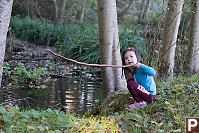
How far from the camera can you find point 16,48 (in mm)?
11422

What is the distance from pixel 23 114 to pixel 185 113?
83.5 inches

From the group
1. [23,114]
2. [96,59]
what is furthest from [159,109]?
[96,59]

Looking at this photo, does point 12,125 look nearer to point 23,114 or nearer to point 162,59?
point 23,114

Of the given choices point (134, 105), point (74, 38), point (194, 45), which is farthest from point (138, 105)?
point (74, 38)

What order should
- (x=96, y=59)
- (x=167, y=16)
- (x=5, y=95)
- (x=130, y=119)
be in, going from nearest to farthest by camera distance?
1. (x=130, y=119)
2. (x=5, y=95)
3. (x=167, y=16)
4. (x=96, y=59)

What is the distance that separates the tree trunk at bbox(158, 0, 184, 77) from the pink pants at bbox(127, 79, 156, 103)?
2.12 metres

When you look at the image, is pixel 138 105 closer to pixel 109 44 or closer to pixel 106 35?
pixel 109 44

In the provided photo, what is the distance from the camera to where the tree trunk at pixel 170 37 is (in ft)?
19.3

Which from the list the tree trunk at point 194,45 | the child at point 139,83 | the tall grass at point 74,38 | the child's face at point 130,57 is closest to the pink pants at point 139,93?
the child at point 139,83

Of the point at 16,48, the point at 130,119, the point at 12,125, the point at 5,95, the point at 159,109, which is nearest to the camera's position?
the point at 12,125
